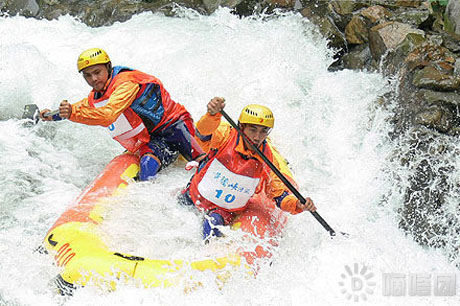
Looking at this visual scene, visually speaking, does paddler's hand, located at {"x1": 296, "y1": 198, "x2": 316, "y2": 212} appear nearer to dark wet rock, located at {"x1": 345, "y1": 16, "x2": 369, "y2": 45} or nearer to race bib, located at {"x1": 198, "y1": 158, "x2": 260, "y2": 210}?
race bib, located at {"x1": 198, "y1": 158, "x2": 260, "y2": 210}

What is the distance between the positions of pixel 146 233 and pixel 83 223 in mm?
493

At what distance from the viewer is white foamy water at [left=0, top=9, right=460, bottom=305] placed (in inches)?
141

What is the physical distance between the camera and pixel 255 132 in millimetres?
3559

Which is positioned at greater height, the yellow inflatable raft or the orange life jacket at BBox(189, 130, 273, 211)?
the orange life jacket at BBox(189, 130, 273, 211)

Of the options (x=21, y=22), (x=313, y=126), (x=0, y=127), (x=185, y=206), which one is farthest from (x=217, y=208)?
(x=21, y=22)

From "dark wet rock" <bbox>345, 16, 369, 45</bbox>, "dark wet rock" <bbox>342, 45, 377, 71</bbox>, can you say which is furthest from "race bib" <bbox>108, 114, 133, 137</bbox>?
"dark wet rock" <bbox>345, 16, 369, 45</bbox>

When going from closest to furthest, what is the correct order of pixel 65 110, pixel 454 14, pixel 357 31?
pixel 65 110 < pixel 454 14 < pixel 357 31

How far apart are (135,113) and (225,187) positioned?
134cm

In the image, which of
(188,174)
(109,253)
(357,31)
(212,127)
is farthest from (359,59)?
(109,253)

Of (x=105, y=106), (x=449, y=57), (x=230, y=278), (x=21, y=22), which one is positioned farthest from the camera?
(x=21, y=22)

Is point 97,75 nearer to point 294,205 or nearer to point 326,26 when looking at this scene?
point 294,205

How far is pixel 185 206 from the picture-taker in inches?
163

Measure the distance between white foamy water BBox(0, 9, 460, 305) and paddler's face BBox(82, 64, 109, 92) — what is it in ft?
3.24

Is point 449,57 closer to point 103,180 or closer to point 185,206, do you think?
point 185,206
